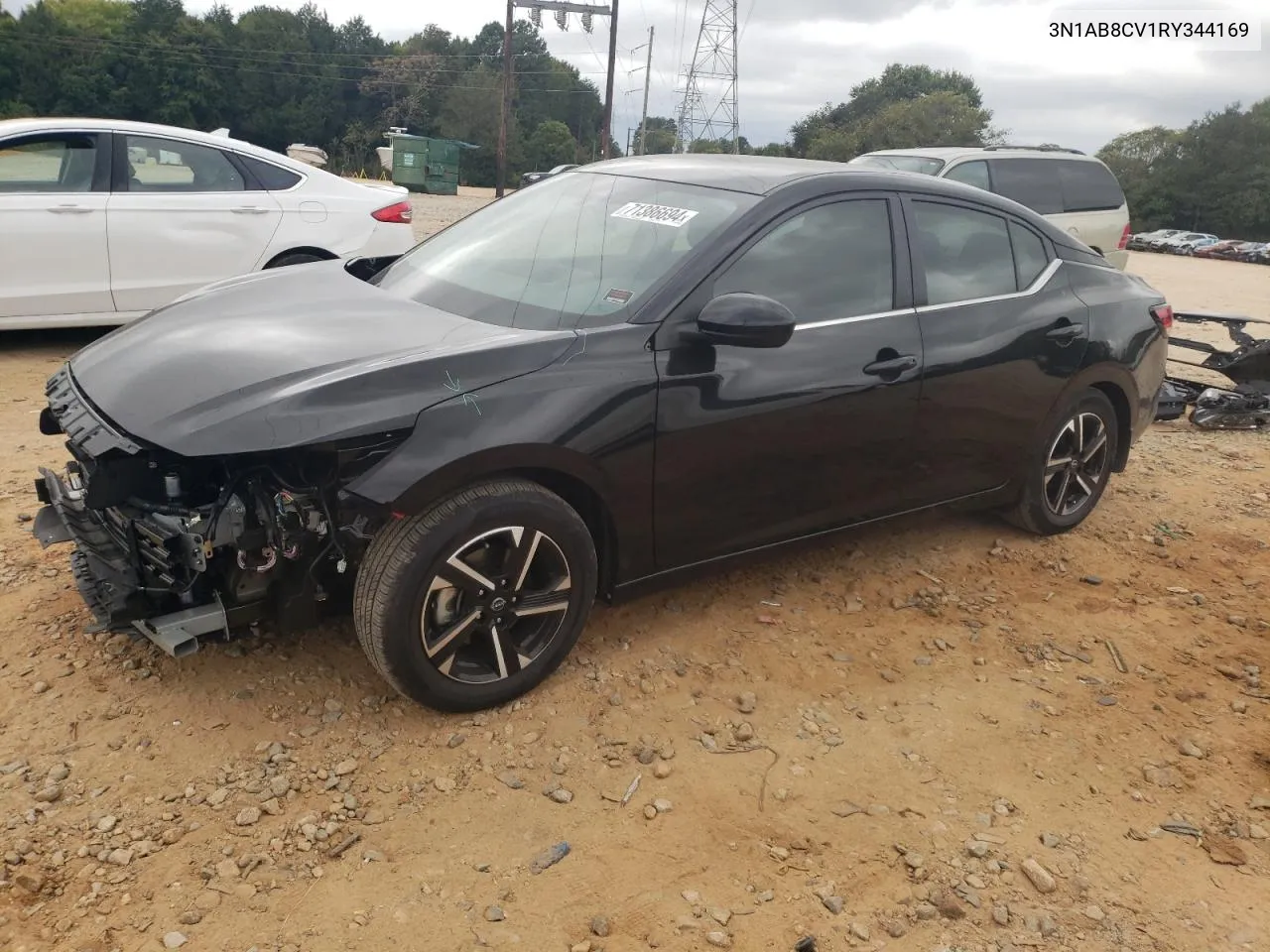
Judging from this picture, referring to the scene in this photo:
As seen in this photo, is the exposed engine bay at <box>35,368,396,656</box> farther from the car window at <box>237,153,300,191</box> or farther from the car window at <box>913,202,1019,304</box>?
the car window at <box>237,153,300,191</box>

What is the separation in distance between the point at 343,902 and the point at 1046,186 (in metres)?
10.6

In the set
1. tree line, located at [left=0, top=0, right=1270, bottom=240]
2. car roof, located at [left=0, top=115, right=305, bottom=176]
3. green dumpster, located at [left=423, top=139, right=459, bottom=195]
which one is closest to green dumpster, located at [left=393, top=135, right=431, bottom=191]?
green dumpster, located at [left=423, top=139, right=459, bottom=195]

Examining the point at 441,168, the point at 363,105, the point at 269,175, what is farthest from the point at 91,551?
the point at 363,105

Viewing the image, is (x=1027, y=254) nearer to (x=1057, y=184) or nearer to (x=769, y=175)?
(x=769, y=175)

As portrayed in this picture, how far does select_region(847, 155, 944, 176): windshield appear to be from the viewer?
395 inches

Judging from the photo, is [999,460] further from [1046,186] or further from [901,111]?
[901,111]

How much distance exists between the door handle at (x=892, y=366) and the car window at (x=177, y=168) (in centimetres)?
527

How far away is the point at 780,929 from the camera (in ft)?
7.86

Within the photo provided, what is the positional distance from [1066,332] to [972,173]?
6.36 meters

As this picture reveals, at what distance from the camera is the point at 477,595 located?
2.98 m

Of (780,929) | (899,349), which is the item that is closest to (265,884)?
(780,929)

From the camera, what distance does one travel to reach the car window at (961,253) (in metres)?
3.93

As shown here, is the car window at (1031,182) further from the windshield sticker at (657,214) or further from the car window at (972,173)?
the windshield sticker at (657,214)

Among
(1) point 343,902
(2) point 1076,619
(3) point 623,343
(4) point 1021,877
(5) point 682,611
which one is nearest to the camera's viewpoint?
(1) point 343,902
